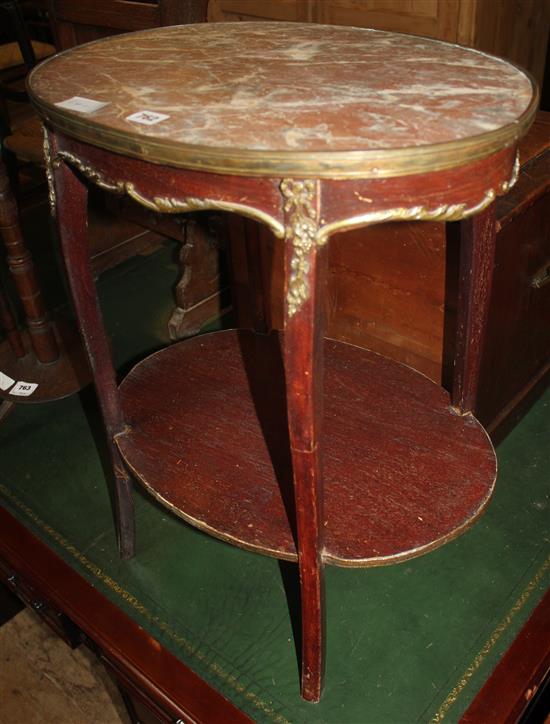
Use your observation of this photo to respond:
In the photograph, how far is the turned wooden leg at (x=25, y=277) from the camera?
173 cm

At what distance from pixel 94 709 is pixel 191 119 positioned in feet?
3.94

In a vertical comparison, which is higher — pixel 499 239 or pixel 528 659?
pixel 499 239

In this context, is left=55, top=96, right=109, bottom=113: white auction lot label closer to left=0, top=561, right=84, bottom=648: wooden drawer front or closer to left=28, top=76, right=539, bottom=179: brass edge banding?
left=28, top=76, right=539, bottom=179: brass edge banding

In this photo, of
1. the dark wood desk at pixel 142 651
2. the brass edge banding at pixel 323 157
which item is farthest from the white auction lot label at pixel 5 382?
the brass edge banding at pixel 323 157

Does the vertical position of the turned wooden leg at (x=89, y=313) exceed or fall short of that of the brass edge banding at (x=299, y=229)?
it falls short

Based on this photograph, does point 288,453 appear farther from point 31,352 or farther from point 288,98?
point 31,352

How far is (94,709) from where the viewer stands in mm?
1441

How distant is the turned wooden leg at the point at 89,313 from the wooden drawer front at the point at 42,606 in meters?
0.19

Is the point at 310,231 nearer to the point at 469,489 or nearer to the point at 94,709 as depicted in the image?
the point at 469,489

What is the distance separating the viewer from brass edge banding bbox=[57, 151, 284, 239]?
83cm

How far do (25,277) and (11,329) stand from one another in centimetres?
20

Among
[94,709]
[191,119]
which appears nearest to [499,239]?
[191,119]

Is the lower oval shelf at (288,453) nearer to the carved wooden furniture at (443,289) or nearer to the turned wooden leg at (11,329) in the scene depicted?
the carved wooden furniture at (443,289)

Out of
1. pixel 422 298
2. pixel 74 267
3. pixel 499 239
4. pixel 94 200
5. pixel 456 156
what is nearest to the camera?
pixel 456 156
